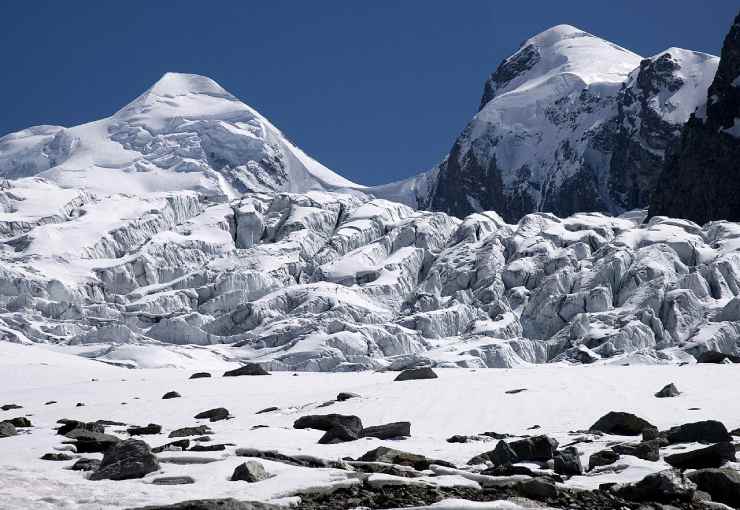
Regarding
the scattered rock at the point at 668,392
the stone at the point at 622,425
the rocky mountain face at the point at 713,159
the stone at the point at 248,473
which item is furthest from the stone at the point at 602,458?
the rocky mountain face at the point at 713,159

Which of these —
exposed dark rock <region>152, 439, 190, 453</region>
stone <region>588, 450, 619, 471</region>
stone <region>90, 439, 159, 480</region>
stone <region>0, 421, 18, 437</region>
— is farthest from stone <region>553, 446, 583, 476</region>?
stone <region>0, 421, 18, 437</region>

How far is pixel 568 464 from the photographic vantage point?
56.7ft

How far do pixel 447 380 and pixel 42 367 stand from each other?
26.6 metres

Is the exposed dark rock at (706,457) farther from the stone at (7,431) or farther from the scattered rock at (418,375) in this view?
the scattered rock at (418,375)

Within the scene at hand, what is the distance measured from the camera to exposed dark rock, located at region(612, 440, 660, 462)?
18.2 metres

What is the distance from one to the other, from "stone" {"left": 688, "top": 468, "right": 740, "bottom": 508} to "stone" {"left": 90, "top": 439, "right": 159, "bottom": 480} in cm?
841

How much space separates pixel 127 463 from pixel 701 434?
10737mm

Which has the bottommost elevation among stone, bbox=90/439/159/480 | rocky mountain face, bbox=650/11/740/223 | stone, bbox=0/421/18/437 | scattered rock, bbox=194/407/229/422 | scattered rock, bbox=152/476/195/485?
scattered rock, bbox=194/407/229/422

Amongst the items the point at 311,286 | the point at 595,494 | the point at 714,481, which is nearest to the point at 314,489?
the point at 595,494

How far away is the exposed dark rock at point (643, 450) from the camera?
59.6ft

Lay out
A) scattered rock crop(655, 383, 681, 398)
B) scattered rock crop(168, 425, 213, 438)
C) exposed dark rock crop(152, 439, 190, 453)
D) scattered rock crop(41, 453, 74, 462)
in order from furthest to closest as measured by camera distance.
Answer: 1. scattered rock crop(655, 383, 681, 398)
2. scattered rock crop(168, 425, 213, 438)
3. exposed dark rock crop(152, 439, 190, 453)
4. scattered rock crop(41, 453, 74, 462)

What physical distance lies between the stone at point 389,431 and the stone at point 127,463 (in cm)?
658

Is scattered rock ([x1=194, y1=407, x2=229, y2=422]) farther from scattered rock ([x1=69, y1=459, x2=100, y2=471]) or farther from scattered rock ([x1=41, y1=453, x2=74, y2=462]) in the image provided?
scattered rock ([x1=69, y1=459, x2=100, y2=471])

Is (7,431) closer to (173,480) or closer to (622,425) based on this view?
(173,480)
